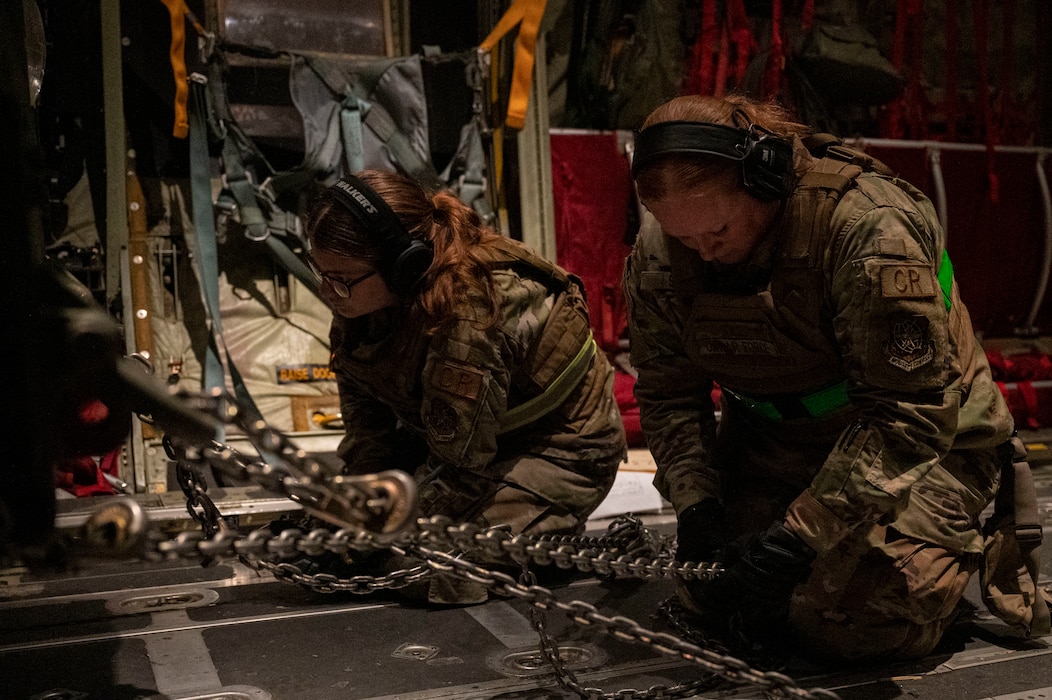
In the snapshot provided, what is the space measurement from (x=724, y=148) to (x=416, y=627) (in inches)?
50.2

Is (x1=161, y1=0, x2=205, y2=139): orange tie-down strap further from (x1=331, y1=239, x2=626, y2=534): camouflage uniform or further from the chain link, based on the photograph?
the chain link

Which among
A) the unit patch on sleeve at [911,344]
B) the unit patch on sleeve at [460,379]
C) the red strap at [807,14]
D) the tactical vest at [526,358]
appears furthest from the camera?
the red strap at [807,14]

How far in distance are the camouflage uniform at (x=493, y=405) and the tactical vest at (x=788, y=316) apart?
1.61 ft

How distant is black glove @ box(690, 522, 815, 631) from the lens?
1.79 meters

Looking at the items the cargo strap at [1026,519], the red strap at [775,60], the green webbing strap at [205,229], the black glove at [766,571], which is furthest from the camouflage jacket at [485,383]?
the red strap at [775,60]

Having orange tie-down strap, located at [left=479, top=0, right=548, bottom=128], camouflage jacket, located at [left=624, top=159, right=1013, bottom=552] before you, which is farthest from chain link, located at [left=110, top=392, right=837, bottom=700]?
orange tie-down strap, located at [left=479, top=0, right=548, bottom=128]

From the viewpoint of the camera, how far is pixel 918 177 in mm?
5141

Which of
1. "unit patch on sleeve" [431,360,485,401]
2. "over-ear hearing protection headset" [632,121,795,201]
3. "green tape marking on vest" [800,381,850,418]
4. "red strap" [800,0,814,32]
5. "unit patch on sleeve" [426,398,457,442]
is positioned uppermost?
"red strap" [800,0,814,32]

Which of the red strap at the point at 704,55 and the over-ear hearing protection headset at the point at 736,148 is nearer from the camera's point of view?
the over-ear hearing protection headset at the point at 736,148

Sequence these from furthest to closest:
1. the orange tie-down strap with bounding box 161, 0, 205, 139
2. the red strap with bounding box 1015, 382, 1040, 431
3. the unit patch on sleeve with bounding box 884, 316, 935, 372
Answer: the red strap with bounding box 1015, 382, 1040, 431 < the orange tie-down strap with bounding box 161, 0, 205, 139 < the unit patch on sleeve with bounding box 884, 316, 935, 372

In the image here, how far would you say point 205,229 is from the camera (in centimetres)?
401

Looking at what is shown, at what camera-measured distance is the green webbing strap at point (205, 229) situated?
157 inches

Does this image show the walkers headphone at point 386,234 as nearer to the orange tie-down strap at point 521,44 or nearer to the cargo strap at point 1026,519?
the cargo strap at point 1026,519

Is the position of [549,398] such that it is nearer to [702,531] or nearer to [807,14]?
[702,531]
